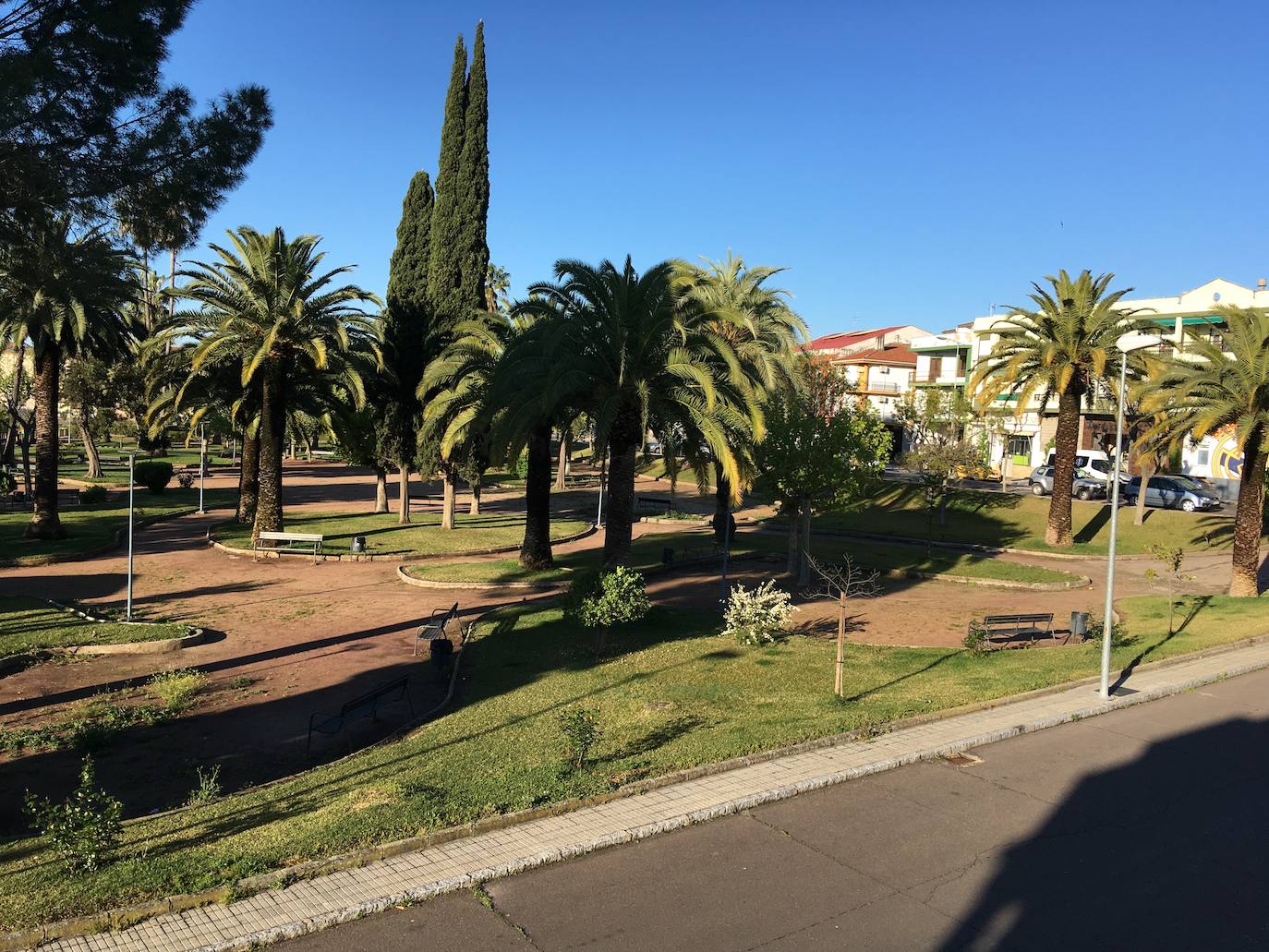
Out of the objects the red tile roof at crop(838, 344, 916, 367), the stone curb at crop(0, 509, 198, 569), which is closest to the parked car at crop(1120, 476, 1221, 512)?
the red tile roof at crop(838, 344, 916, 367)

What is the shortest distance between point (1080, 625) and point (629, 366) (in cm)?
1109

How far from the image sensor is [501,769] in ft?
33.7

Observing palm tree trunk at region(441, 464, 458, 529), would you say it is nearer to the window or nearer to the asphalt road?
the asphalt road

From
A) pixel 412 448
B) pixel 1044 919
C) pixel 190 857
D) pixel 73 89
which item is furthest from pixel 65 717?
pixel 412 448

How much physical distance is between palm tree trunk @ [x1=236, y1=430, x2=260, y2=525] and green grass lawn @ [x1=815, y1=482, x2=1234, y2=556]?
22.9 m

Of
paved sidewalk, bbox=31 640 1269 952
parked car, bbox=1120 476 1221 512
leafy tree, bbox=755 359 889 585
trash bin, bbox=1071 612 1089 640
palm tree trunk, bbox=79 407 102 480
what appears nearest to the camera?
paved sidewalk, bbox=31 640 1269 952

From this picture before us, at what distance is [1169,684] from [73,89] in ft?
64.0

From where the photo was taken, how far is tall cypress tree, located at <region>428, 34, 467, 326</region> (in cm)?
3250

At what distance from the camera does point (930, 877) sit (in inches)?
313

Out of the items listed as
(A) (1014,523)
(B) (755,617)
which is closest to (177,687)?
(B) (755,617)

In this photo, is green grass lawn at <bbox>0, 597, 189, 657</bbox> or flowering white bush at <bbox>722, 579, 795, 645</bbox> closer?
green grass lawn at <bbox>0, 597, 189, 657</bbox>

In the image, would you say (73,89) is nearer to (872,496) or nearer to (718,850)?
(718,850)

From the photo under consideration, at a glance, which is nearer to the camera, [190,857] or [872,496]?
[190,857]

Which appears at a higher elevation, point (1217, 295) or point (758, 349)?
point (1217, 295)
